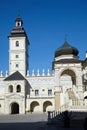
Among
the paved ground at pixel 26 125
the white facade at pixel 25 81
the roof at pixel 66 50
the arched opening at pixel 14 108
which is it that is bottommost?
the paved ground at pixel 26 125

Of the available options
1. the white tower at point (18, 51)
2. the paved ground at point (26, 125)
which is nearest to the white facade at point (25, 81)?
the white tower at point (18, 51)

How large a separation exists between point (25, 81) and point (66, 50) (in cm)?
1044

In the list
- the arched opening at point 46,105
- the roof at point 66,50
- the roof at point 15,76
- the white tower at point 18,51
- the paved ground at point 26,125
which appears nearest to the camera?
the paved ground at point 26,125

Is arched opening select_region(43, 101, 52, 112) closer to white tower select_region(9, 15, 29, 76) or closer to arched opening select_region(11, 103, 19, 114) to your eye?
arched opening select_region(11, 103, 19, 114)

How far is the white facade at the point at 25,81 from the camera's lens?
5297cm

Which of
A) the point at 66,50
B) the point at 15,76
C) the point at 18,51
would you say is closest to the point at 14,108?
the point at 15,76

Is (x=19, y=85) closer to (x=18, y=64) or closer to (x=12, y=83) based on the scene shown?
(x=12, y=83)

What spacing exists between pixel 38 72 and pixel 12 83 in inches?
270

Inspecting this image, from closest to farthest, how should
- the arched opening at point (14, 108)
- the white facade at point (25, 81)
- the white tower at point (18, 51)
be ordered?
the white facade at point (25, 81) < the arched opening at point (14, 108) < the white tower at point (18, 51)

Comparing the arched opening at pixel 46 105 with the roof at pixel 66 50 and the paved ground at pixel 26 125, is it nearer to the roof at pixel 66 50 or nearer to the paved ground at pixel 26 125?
the roof at pixel 66 50

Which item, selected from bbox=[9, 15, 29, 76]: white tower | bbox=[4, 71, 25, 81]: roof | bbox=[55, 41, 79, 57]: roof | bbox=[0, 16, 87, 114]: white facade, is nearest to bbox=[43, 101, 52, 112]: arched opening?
bbox=[0, 16, 87, 114]: white facade

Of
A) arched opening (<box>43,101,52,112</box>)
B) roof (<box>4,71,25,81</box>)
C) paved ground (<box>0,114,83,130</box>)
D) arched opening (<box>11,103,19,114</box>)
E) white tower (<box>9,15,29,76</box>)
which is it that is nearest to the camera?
paved ground (<box>0,114,83,130</box>)

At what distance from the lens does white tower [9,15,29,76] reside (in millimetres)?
61562

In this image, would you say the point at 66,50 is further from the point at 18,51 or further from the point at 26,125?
the point at 26,125
